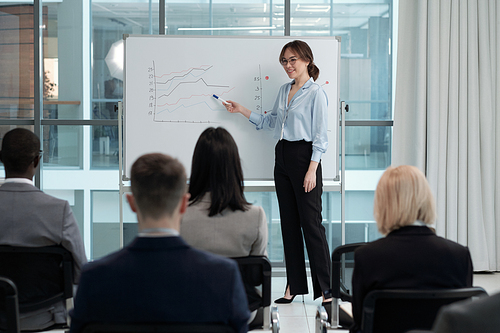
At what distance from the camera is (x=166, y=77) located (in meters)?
3.23

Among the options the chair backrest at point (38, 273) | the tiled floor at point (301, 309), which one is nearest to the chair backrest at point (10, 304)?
the chair backrest at point (38, 273)

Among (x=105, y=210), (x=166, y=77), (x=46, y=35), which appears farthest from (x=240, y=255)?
(x=46, y=35)

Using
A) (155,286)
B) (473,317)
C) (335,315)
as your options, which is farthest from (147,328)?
(335,315)

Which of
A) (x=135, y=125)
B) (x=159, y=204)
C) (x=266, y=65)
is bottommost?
(x=159, y=204)

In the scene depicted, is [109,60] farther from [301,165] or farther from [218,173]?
[218,173]

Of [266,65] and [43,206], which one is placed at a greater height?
[266,65]

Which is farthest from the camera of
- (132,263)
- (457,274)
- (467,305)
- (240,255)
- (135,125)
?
(135,125)

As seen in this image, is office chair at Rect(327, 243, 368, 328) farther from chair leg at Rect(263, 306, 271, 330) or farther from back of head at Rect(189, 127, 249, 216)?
back of head at Rect(189, 127, 249, 216)

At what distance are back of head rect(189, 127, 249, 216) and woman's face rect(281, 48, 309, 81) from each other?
1.37 metres

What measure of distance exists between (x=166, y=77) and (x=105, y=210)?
4.95ft

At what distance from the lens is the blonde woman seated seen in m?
1.33

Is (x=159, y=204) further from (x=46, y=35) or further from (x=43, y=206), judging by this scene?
(x=46, y=35)

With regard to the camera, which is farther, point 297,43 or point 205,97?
point 205,97

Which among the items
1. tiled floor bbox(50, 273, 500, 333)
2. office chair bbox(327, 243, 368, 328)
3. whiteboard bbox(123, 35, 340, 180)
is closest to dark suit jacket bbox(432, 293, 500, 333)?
office chair bbox(327, 243, 368, 328)
